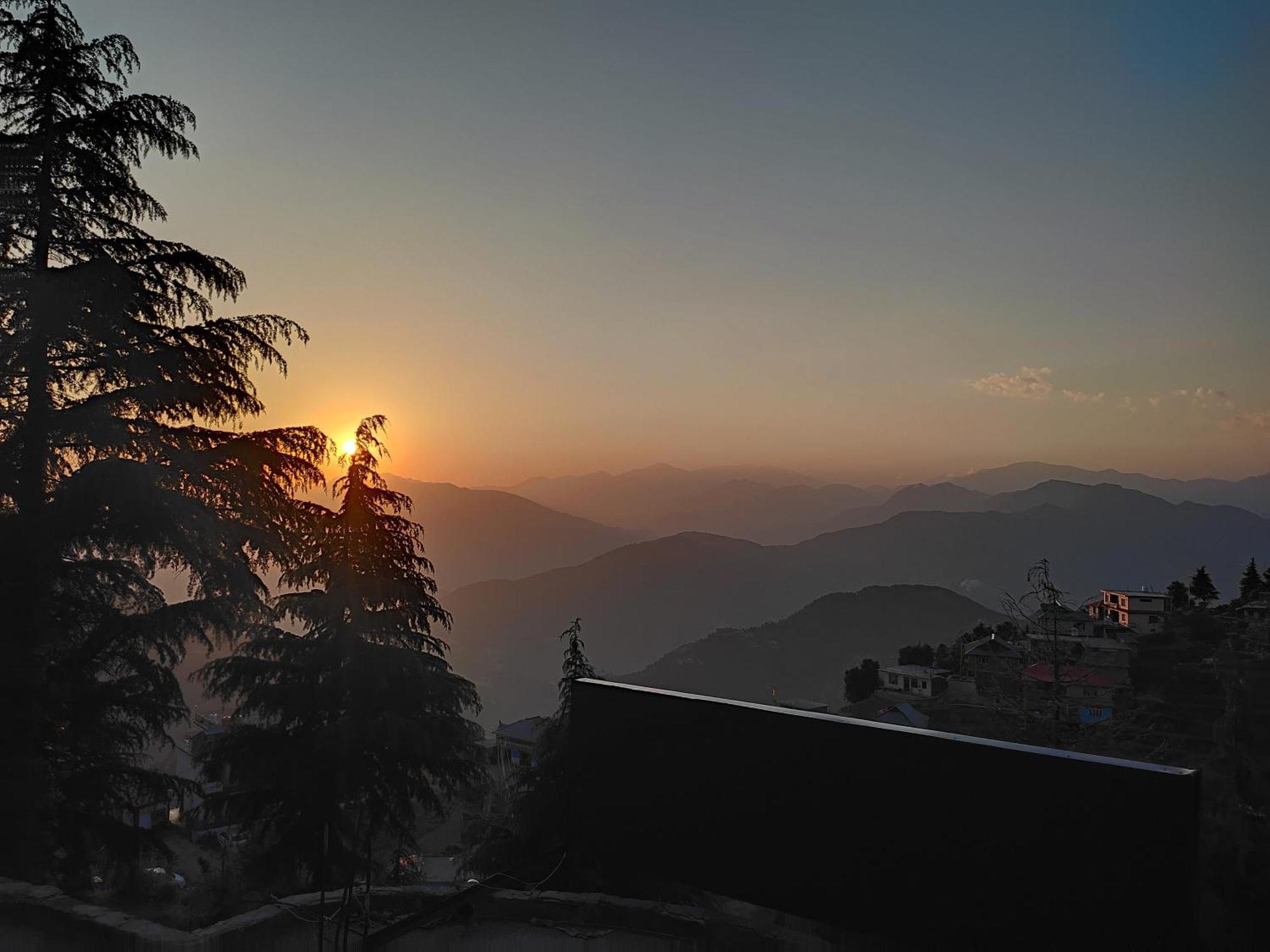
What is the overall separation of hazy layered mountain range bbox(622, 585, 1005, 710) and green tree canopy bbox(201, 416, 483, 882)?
4682 cm

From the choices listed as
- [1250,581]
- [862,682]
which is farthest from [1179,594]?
[862,682]

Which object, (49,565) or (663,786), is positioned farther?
(49,565)

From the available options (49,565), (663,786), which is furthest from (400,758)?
(663,786)

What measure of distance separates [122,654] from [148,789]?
1.26 m

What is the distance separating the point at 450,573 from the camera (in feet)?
469

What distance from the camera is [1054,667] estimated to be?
12789 mm

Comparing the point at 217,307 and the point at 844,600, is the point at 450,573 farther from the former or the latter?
the point at 217,307

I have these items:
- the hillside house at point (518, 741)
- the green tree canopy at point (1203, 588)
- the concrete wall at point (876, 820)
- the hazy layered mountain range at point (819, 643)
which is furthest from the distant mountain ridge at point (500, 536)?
the concrete wall at point (876, 820)

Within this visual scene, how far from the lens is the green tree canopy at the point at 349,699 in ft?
26.2

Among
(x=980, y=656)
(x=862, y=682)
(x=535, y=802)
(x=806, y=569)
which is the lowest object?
(x=806, y=569)

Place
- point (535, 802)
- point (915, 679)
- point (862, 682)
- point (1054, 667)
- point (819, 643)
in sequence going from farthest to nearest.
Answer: point (819, 643) < point (862, 682) < point (915, 679) < point (1054, 667) < point (535, 802)

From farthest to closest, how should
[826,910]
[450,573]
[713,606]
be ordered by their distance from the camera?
[450,573]
[713,606]
[826,910]

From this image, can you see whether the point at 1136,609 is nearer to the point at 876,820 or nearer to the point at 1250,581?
the point at 1250,581

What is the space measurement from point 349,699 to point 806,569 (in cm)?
12759
